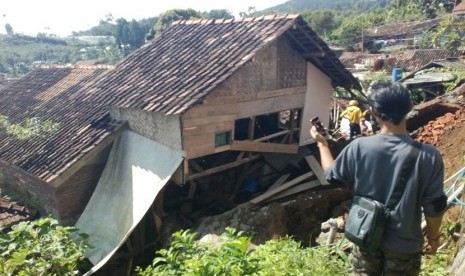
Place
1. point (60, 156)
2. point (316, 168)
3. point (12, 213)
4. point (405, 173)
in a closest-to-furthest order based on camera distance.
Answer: point (405, 173), point (60, 156), point (12, 213), point (316, 168)

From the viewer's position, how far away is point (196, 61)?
346 inches

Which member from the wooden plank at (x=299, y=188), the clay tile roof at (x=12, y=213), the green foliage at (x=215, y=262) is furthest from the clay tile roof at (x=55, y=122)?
the green foliage at (x=215, y=262)

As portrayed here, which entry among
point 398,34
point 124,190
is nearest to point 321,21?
point 398,34

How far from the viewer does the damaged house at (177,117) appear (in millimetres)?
7684

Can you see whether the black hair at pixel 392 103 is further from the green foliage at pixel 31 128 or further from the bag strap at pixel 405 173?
the green foliage at pixel 31 128

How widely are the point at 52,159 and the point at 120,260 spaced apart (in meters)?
2.86

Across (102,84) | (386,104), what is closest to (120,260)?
(102,84)

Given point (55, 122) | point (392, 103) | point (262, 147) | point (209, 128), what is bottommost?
point (262, 147)

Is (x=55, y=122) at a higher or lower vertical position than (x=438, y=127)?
higher

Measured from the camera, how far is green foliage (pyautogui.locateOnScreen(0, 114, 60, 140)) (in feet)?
32.7

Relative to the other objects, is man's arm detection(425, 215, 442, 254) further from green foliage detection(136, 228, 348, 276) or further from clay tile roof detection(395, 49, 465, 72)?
clay tile roof detection(395, 49, 465, 72)

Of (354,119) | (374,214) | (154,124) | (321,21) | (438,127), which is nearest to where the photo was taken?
(374,214)

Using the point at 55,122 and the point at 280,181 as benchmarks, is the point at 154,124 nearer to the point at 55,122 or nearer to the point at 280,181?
the point at 280,181

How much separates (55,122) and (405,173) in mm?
10106
